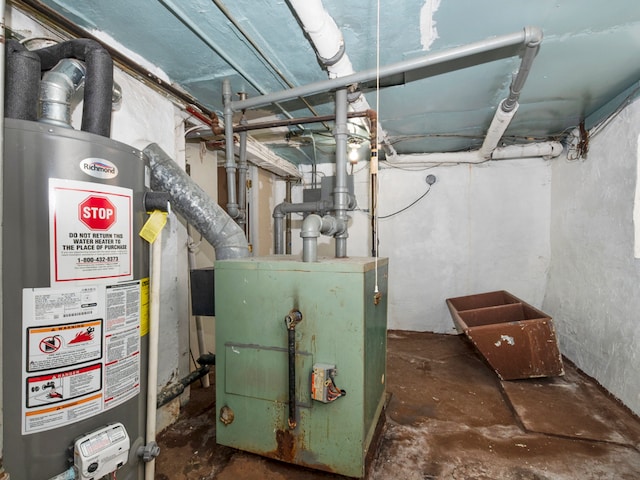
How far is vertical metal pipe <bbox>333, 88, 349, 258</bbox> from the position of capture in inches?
68.7

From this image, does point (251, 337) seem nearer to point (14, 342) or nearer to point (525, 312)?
point (14, 342)

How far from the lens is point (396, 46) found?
1.59m

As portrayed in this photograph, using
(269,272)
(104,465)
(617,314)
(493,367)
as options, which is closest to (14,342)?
(104,465)

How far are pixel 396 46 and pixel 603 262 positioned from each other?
2.24 m

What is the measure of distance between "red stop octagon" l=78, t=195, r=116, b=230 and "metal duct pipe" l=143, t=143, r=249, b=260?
58 cm

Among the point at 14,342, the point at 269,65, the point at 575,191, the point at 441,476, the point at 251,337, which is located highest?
the point at 269,65

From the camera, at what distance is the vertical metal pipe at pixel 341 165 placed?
5.73ft

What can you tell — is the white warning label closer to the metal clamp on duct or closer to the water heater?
the water heater

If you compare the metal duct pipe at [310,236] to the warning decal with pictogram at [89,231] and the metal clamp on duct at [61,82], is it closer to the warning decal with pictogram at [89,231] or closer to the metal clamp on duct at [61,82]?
the warning decal with pictogram at [89,231]

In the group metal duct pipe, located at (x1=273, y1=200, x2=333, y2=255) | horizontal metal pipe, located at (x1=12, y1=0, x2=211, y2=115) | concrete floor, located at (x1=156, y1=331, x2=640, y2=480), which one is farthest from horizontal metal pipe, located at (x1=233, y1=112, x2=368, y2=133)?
concrete floor, located at (x1=156, y1=331, x2=640, y2=480)

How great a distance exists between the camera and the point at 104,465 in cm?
81

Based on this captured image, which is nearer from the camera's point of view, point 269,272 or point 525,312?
point 269,272

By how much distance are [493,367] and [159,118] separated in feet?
9.85

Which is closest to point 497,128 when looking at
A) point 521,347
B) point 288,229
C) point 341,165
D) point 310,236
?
point 341,165
